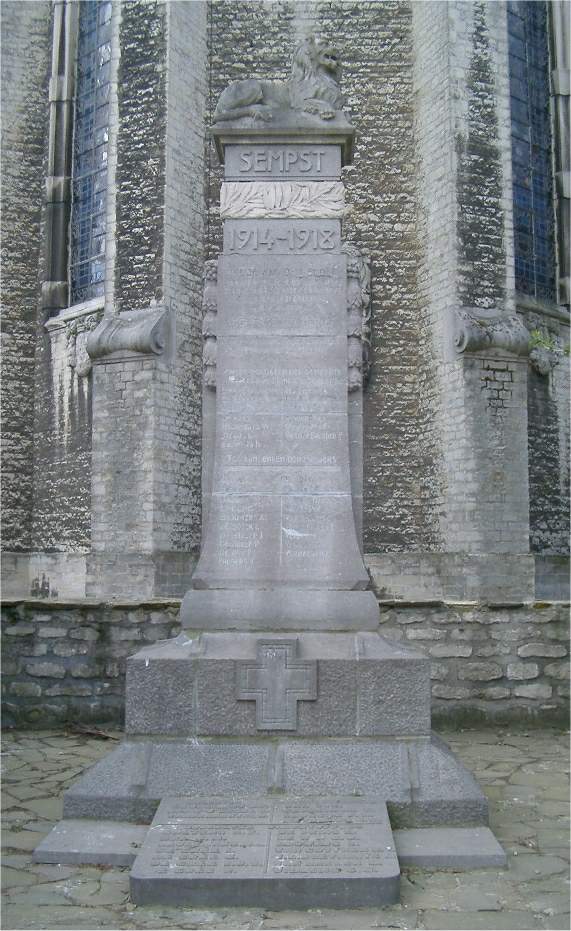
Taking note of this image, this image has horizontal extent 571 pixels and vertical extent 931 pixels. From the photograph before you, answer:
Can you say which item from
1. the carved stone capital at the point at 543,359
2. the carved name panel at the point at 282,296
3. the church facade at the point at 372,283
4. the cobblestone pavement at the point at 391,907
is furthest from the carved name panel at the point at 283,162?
the carved stone capital at the point at 543,359

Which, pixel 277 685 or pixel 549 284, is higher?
pixel 549 284

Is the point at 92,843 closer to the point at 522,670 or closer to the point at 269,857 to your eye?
the point at 269,857

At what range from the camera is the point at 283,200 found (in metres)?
5.20

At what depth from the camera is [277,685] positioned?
15.0ft

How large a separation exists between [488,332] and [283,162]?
28.4ft

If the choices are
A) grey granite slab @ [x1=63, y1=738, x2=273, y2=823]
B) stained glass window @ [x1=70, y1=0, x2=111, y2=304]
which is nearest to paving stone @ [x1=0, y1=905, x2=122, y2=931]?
grey granite slab @ [x1=63, y1=738, x2=273, y2=823]

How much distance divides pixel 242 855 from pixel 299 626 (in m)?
1.28

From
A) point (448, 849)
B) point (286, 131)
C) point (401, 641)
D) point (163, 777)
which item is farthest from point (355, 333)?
point (401, 641)

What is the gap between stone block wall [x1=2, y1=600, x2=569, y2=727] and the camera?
7301 millimetres

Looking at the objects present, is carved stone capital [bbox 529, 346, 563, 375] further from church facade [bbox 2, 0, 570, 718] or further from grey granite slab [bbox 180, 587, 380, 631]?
grey granite slab [bbox 180, 587, 380, 631]

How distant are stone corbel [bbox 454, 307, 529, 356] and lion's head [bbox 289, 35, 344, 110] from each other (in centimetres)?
824

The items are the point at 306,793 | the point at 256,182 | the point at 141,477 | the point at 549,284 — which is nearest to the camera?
the point at 306,793

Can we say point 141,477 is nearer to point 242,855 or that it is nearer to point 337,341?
point 337,341

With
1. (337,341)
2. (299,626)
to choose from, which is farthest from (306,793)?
(337,341)
